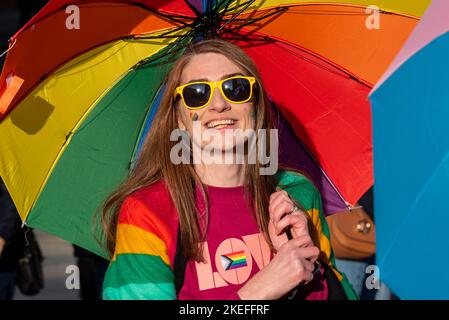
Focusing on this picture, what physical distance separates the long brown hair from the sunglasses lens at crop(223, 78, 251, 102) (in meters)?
0.09

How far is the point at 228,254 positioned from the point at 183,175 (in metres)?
0.33

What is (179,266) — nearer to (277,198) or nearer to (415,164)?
(277,198)

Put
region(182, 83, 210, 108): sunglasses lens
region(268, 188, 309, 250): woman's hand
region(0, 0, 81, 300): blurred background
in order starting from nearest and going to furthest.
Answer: region(268, 188, 309, 250): woman's hand → region(182, 83, 210, 108): sunglasses lens → region(0, 0, 81, 300): blurred background

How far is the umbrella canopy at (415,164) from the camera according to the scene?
322cm

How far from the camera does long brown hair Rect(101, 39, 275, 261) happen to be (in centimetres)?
351

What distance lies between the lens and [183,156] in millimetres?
3725

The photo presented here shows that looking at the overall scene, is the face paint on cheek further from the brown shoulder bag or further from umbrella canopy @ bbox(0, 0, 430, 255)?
the brown shoulder bag

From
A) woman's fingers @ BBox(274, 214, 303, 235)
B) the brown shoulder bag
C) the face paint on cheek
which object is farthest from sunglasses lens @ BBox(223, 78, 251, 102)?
the brown shoulder bag

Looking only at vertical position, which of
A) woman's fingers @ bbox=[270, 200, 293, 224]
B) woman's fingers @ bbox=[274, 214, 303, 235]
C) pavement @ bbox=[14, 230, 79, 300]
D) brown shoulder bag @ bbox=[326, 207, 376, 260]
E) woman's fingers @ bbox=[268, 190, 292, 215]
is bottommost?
pavement @ bbox=[14, 230, 79, 300]

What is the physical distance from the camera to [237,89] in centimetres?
370

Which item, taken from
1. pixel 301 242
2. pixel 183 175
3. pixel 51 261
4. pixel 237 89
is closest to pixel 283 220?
pixel 301 242

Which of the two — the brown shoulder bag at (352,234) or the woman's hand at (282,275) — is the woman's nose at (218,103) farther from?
the brown shoulder bag at (352,234)

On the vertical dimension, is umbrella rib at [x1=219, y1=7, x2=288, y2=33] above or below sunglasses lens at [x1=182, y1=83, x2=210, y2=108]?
above
